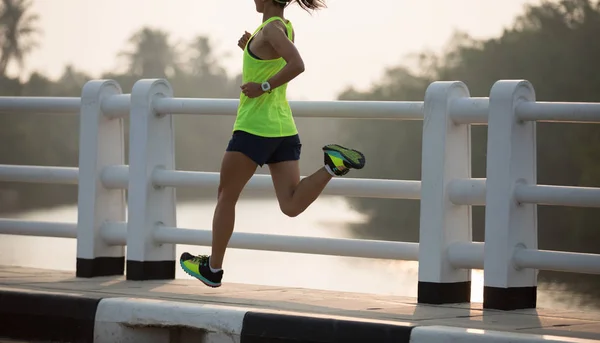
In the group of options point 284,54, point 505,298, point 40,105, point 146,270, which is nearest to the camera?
point 284,54

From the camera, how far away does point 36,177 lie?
888cm

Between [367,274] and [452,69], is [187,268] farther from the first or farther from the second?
[452,69]

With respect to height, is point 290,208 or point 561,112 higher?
point 561,112

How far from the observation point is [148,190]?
8.05 meters

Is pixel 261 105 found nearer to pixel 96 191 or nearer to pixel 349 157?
pixel 349 157

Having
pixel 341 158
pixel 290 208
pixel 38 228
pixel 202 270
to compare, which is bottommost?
pixel 202 270

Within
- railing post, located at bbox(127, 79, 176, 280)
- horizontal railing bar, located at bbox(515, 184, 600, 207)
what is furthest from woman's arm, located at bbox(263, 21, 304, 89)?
railing post, located at bbox(127, 79, 176, 280)

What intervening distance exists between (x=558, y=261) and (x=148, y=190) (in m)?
2.74

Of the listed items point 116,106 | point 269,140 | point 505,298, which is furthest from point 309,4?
point 116,106

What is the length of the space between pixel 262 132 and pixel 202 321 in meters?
1.03

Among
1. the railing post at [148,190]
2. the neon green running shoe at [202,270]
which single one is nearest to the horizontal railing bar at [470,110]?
the neon green running shoe at [202,270]

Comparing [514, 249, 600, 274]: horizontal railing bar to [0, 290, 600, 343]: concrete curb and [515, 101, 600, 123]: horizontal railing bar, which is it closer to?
[515, 101, 600, 123]: horizontal railing bar

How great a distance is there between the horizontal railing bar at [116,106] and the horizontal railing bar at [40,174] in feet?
1.46

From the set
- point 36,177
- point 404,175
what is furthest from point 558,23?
point 36,177
